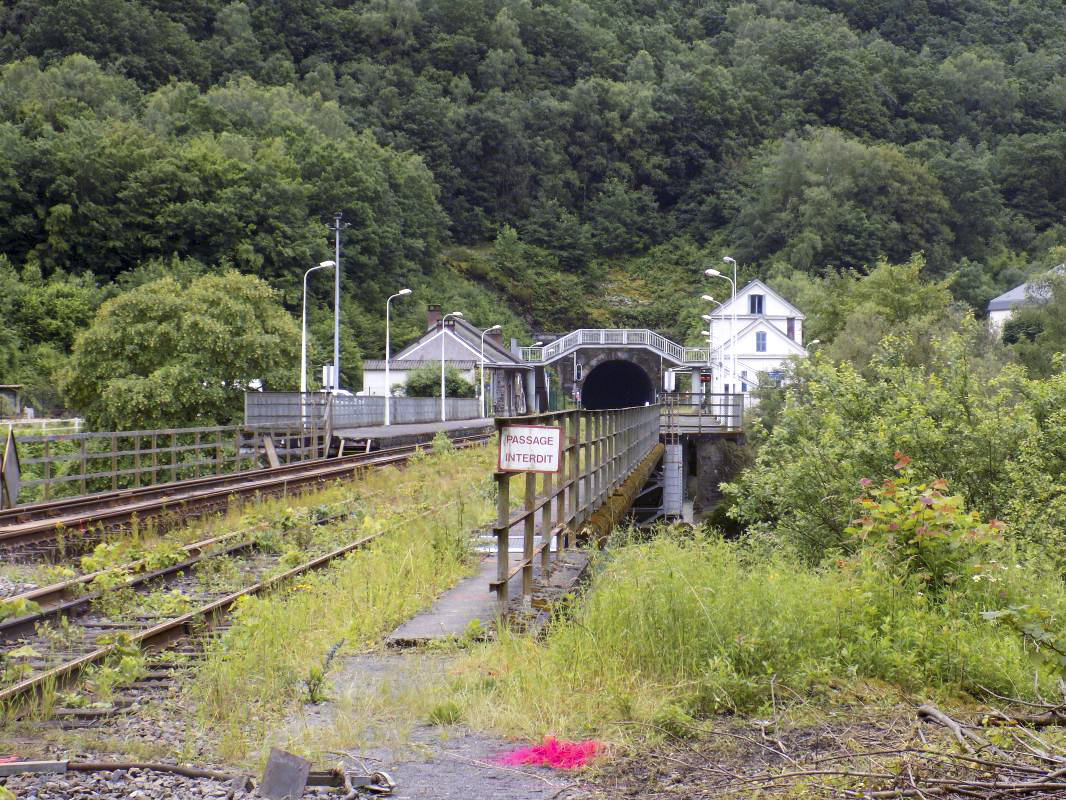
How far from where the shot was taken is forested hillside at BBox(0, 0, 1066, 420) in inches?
2995

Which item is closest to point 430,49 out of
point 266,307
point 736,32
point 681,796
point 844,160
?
point 736,32

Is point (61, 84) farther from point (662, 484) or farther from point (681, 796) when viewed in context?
point (681, 796)

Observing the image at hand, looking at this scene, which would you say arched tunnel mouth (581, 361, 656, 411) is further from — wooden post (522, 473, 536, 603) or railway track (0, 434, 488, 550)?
wooden post (522, 473, 536, 603)

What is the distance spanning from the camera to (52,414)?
2126 inches

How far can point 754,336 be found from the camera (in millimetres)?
69812

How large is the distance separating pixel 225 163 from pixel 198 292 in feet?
143

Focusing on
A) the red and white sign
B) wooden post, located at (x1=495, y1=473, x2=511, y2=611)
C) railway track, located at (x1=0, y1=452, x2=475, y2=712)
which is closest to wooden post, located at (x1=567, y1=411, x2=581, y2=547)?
railway track, located at (x1=0, y1=452, x2=475, y2=712)

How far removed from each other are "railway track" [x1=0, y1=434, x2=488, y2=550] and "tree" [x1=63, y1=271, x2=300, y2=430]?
12828 mm

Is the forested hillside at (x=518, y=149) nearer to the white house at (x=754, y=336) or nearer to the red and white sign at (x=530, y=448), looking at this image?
the white house at (x=754, y=336)

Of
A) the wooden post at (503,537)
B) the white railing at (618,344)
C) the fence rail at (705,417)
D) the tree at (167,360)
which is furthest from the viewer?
the white railing at (618,344)

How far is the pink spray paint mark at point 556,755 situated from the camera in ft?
18.7

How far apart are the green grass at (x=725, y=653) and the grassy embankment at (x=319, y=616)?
43.6 inches

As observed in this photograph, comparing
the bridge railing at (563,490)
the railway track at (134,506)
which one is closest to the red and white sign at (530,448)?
the bridge railing at (563,490)

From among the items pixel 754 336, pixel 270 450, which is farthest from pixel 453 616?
pixel 754 336
